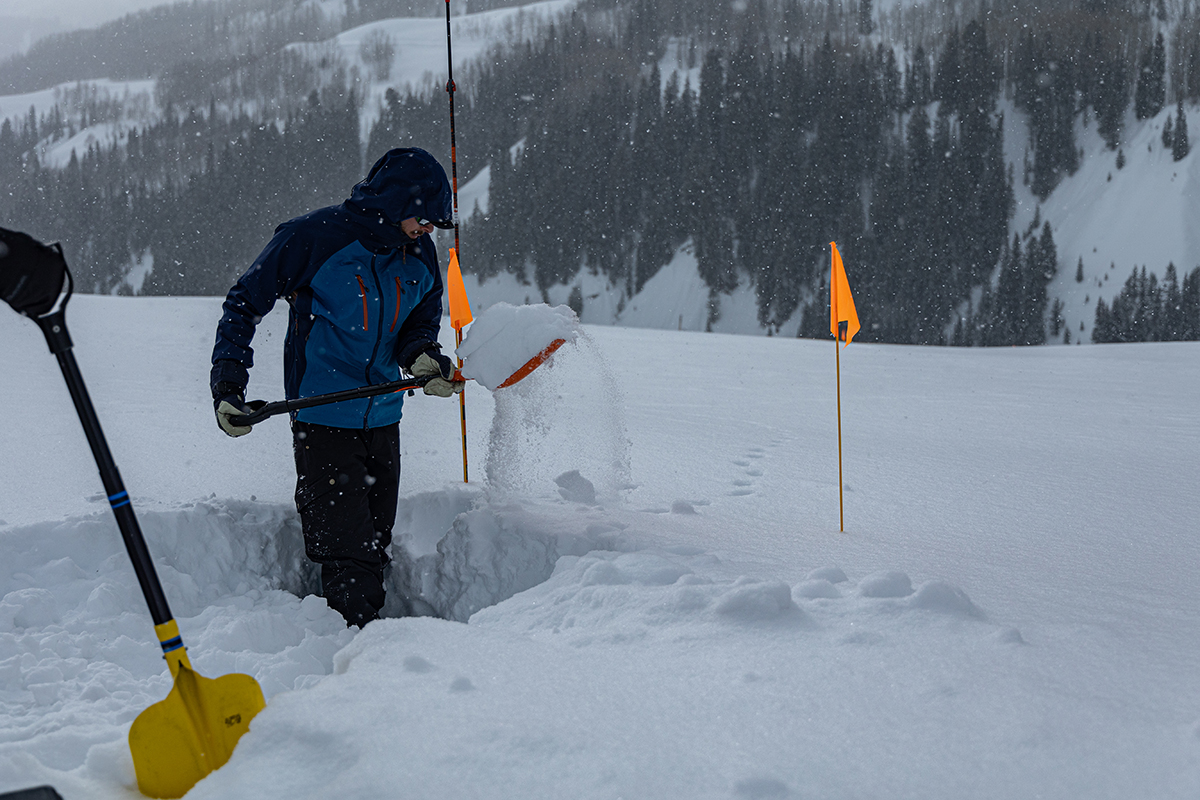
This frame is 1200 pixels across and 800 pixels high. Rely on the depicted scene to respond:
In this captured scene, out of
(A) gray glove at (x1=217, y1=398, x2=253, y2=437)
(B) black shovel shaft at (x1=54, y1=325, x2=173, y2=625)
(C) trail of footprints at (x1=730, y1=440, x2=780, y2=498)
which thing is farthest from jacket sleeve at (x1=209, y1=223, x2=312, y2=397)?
(C) trail of footprints at (x1=730, y1=440, x2=780, y2=498)

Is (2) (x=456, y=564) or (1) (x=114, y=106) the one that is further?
(1) (x=114, y=106)

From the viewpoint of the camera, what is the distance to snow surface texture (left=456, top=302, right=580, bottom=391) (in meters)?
3.11

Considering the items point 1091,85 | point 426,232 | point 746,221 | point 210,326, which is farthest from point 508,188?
point 426,232

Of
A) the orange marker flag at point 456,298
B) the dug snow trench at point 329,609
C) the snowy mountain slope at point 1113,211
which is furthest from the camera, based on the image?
the snowy mountain slope at point 1113,211

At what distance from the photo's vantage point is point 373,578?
303 centimetres

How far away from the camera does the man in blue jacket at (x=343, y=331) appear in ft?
9.41

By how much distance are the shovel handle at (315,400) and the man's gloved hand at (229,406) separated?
0.01m

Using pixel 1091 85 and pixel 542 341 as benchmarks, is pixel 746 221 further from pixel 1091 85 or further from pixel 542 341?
pixel 542 341

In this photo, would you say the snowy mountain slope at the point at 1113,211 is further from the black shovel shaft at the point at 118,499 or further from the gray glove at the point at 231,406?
the black shovel shaft at the point at 118,499

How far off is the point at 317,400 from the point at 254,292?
51cm

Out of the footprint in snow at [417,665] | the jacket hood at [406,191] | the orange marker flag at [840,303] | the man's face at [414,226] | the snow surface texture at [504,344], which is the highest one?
the jacket hood at [406,191]

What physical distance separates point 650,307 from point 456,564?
63.3m

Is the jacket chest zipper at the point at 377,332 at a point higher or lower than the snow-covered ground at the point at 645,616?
higher

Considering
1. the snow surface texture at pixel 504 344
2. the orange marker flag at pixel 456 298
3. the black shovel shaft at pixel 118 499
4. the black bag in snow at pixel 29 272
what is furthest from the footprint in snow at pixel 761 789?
the orange marker flag at pixel 456 298
